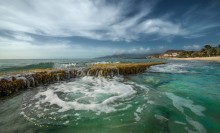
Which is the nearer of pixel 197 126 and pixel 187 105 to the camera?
pixel 197 126

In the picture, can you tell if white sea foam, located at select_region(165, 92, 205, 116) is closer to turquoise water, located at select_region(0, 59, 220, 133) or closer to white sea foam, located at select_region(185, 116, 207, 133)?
turquoise water, located at select_region(0, 59, 220, 133)

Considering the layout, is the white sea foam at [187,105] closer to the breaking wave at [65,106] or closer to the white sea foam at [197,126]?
the white sea foam at [197,126]

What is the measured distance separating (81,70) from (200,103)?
13871 millimetres

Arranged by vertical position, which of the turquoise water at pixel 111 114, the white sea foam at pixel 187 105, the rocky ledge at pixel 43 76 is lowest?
the white sea foam at pixel 187 105

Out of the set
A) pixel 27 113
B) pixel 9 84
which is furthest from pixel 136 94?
pixel 9 84

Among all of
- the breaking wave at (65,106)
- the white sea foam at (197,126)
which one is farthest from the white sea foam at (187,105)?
the breaking wave at (65,106)

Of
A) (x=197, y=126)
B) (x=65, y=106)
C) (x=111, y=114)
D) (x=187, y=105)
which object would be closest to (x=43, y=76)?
(x=65, y=106)

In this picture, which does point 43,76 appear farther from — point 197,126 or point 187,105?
point 197,126

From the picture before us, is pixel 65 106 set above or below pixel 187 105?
above

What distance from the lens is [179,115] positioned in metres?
7.39

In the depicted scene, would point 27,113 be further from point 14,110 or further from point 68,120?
point 68,120

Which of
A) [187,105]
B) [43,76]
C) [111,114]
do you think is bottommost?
[187,105]

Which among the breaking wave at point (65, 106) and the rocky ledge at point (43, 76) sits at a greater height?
the rocky ledge at point (43, 76)

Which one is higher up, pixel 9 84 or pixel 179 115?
pixel 9 84
